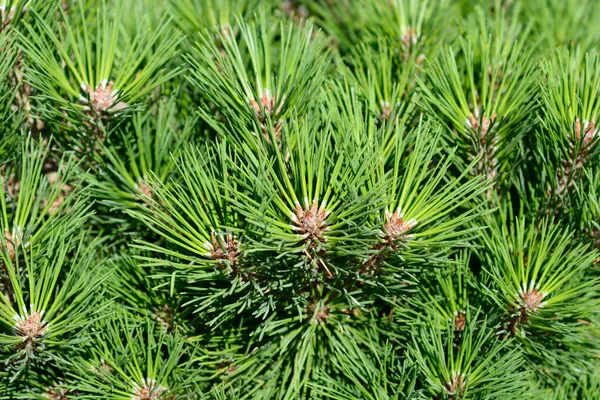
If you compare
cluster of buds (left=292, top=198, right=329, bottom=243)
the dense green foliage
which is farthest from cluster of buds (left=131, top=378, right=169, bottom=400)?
cluster of buds (left=292, top=198, right=329, bottom=243)

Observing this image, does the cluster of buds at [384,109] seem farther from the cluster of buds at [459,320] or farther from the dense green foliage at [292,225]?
the cluster of buds at [459,320]

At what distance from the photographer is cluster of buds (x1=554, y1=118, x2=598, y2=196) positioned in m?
0.65

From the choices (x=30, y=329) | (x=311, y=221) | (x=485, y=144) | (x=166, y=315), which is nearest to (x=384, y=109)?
(x=485, y=144)

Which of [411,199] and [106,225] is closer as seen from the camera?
[411,199]

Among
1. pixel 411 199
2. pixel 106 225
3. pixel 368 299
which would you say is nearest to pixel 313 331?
pixel 368 299

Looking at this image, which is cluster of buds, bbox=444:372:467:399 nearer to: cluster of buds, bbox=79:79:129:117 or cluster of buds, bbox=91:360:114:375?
cluster of buds, bbox=91:360:114:375

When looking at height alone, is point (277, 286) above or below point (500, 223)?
below

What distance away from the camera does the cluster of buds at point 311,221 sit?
56cm

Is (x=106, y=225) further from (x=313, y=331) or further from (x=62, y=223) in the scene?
(x=313, y=331)

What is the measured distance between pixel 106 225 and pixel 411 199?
1.21 ft

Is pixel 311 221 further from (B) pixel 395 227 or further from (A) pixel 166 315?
(A) pixel 166 315

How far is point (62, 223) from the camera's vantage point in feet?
2.06

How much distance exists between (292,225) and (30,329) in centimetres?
26

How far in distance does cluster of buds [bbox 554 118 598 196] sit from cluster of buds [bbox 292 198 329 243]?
28cm
